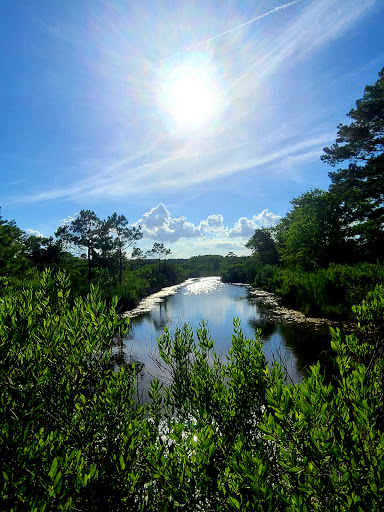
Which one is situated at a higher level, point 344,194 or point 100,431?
point 344,194

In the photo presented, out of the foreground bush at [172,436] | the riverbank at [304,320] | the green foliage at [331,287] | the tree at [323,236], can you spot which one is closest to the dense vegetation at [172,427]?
the foreground bush at [172,436]

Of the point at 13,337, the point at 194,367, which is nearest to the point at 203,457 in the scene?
the point at 194,367

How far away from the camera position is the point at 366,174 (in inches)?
889

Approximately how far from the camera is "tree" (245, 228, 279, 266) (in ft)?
176

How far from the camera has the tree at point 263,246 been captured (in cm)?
5356

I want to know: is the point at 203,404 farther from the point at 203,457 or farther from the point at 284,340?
the point at 284,340

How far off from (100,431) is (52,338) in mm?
1036

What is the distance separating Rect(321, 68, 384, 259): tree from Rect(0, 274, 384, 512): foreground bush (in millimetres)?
21585

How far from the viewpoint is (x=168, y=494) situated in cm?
203

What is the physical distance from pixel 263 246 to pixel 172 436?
56.4 metres

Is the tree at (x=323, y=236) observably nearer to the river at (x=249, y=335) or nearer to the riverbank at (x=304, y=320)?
the riverbank at (x=304, y=320)

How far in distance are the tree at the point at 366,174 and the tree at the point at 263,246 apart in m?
30.0

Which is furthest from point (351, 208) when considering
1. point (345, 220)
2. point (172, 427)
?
point (172, 427)

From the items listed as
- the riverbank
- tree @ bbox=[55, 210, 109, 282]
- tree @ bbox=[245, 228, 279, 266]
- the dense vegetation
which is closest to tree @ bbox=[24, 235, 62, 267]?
tree @ bbox=[55, 210, 109, 282]
